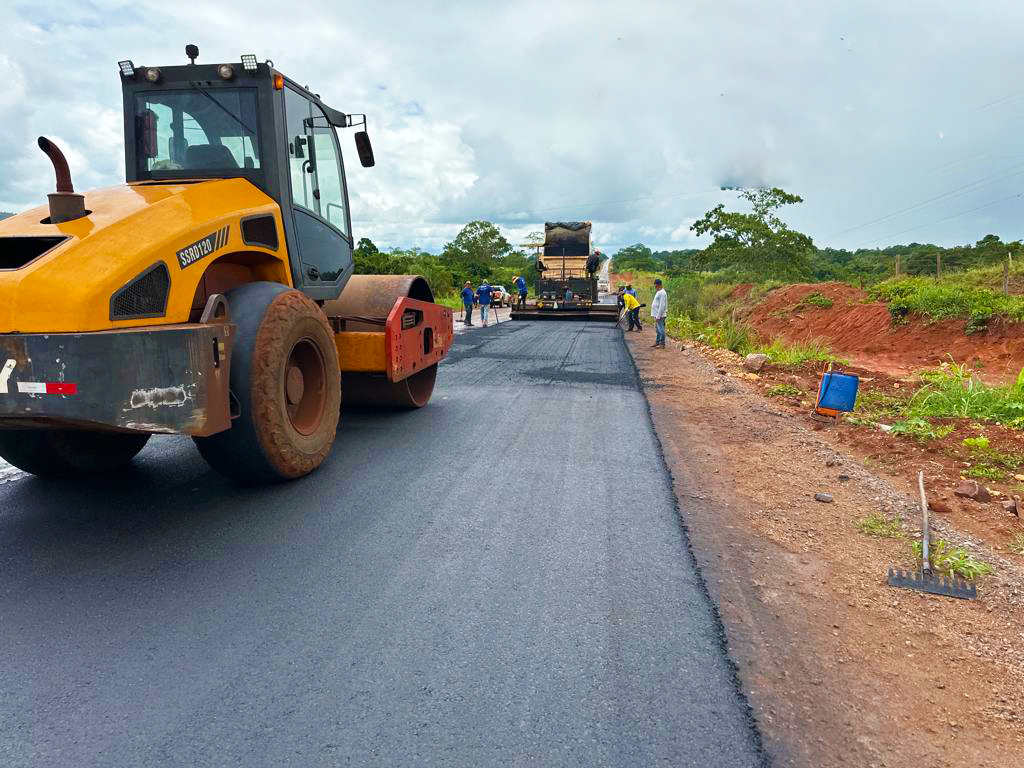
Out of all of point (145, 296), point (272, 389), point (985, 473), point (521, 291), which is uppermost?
point (521, 291)

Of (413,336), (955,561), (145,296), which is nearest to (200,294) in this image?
(145,296)

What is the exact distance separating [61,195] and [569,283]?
23.8 m

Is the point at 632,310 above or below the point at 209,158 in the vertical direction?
below

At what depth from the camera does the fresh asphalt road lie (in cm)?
242

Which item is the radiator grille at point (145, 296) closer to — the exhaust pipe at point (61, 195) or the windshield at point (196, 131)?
the exhaust pipe at point (61, 195)

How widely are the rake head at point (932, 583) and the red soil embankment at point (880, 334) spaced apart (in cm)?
996

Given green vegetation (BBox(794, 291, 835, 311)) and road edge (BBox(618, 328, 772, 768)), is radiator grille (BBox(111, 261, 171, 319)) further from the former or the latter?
green vegetation (BBox(794, 291, 835, 311))

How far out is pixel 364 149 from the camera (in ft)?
22.2

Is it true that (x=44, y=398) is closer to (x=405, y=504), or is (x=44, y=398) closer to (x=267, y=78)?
(x=405, y=504)

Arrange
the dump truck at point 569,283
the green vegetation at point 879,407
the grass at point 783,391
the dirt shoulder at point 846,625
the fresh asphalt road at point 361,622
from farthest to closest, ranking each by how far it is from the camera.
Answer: the dump truck at point 569,283
the grass at point 783,391
the green vegetation at point 879,407
the dirt shoulder at point 846,625
the fresh asphalt road at point 361,622

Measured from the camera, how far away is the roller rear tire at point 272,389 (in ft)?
14.3

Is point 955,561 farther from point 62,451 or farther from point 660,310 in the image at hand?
point 660,310

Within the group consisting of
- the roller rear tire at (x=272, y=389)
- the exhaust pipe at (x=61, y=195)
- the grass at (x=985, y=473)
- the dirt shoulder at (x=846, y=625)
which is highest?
the exhaust pipe at (x=61, y=195)

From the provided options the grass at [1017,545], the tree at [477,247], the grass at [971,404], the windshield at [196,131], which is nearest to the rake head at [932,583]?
the grass at [1017,545]
